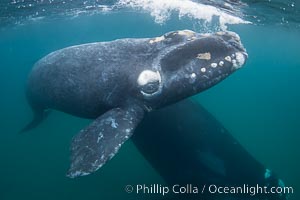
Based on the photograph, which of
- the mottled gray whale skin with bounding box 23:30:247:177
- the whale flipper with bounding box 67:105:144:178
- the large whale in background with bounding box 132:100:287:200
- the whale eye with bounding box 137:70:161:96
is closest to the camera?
the whale flipper with bounding box 67:105:144:178

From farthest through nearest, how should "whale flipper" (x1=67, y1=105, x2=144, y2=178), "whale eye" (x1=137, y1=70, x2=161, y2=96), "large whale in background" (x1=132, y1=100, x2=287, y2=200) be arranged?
"large whale in background" (x1=132, y1=100, x2=287, y2=200) < "whale eye" (x1=137, y1=70, x2=161, y2=96) < "whale flipper" (x1=67, y1=105, x2=144, y2=178)

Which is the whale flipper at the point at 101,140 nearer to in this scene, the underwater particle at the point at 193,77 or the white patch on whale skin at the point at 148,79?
the white patch on whale skin at the point at 148,79

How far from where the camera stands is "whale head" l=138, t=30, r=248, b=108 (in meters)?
6.90

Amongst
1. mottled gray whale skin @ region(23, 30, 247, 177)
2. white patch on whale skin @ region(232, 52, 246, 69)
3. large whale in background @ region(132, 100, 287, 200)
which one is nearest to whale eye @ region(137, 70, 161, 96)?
mottled gray whale skin @ region(23, 30, 247, 177)

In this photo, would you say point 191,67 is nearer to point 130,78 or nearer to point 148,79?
point 148,79

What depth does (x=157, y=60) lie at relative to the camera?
23.9ft

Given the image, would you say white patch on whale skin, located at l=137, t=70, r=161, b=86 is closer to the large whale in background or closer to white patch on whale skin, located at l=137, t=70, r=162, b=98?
white patch on whale skin, located at l=137, t=70, r=162, b=98

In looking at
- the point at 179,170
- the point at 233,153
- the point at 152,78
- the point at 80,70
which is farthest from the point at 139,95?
the point at 233,153

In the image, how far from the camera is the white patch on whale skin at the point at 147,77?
7.11m

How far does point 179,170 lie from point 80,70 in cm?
435

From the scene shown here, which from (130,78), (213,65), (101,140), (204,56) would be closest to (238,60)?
(213,65)

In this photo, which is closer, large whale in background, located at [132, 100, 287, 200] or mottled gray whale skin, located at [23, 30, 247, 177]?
mottled gray whale skin, located at [23, 30, 247, 177]

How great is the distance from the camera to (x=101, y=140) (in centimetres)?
623

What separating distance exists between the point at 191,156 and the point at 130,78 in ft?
11.7
